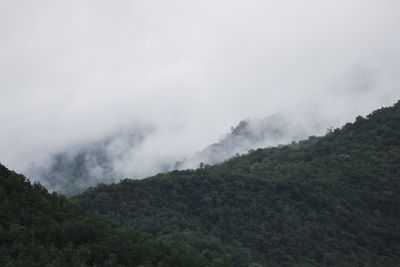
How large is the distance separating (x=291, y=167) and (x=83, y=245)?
63956 mm

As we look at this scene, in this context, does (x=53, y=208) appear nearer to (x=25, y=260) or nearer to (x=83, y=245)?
(x=83, y=245)

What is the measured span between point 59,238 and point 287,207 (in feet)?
162

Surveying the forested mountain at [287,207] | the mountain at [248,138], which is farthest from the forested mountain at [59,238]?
the mountain at [248,138]

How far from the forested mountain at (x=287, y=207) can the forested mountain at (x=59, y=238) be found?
1000 inches

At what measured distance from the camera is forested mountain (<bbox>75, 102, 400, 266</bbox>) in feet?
227

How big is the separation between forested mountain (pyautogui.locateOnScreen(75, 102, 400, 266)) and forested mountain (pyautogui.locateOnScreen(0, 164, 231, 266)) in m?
25.4

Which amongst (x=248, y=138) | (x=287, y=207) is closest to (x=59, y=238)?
(x=287, y=207)

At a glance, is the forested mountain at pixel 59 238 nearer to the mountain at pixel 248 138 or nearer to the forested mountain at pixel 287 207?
the forested mountain at pixel 287 207

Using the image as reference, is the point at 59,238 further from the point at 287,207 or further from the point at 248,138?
the point at 248,138

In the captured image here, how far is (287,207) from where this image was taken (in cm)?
7794

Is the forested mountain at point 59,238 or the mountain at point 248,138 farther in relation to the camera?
the mountain at point 248,138

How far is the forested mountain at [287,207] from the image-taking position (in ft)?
227

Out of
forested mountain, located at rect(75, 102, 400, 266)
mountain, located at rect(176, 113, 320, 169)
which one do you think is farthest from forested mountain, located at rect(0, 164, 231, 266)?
mountain, located at rect(176, 113, 320, 169)

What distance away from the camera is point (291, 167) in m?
93.4
